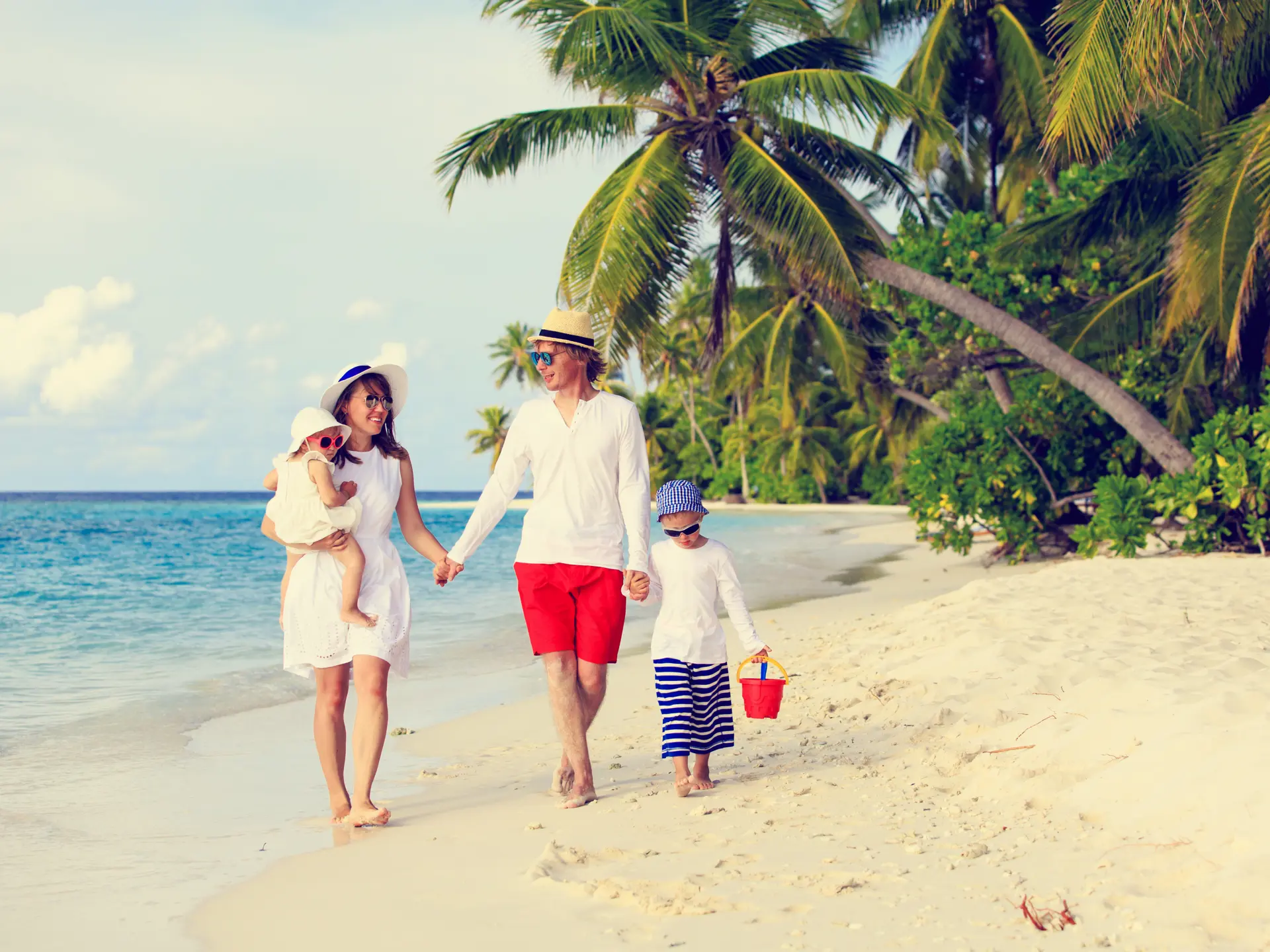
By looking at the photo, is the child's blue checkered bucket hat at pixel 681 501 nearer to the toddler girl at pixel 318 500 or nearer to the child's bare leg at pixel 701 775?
the child's bare leg at pixel 701 775

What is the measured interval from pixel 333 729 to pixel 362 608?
500 millimetres

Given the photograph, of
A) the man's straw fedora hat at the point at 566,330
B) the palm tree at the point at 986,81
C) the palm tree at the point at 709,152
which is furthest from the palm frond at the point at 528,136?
the man's straw fedora hat at the point at 566,330

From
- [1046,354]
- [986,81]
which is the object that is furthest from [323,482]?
[986,81]

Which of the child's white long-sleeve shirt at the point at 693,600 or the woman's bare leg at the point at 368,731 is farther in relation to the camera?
the child's white long-sleeve shirt at the point at 693,600

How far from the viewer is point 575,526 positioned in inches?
163

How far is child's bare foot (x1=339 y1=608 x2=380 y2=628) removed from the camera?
4.00 m

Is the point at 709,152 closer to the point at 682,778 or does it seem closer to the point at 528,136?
the point at 528,136

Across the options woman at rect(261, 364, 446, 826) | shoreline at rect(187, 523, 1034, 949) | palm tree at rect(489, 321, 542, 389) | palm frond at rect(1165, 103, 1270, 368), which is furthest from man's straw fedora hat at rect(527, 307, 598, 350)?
palm tree at rect(489, 321, 542, 389)

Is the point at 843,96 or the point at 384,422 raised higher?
the point at 843,96

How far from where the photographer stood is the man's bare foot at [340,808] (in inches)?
165

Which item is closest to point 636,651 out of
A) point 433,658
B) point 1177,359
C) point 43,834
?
point 433,658

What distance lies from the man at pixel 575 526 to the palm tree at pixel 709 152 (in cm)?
716

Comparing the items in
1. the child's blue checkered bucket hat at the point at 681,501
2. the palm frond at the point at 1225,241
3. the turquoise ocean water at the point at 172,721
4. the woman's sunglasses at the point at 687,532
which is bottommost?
the turquoise ocean water at the point at 172,721

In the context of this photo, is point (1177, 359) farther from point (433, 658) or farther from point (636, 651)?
point (433, 658)
